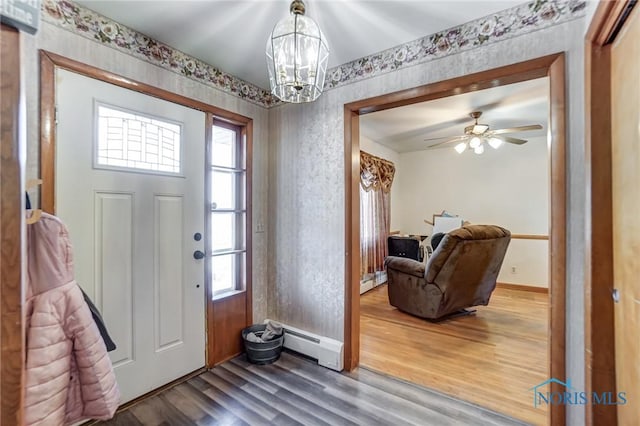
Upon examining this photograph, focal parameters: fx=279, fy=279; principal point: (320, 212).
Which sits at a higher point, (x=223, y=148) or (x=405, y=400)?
(x=223, y=148)

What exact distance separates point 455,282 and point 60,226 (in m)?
3.30

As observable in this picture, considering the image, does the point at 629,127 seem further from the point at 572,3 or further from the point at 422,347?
the point at 422,347

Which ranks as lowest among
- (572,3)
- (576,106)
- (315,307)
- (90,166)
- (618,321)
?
(315,307)

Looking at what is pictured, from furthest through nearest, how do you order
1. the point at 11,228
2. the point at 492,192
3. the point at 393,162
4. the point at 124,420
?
1. the point at 393,162
2. the point at 492,192
3. the point at 124,420
4. the point at 11,228

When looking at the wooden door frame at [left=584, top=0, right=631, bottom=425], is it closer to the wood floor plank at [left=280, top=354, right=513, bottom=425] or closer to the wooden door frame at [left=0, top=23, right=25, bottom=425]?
the wood floor plank at [left=280, top=354, right=513, bottom=425]

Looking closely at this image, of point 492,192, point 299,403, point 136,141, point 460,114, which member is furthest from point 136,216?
point 492,192

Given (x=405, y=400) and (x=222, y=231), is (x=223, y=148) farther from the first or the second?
(x=405, y=400)

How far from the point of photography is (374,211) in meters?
4.66

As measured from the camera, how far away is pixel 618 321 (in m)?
1.14

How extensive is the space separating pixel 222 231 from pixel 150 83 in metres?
1.21

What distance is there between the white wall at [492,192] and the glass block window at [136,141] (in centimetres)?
460

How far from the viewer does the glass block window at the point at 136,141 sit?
5.56 ft

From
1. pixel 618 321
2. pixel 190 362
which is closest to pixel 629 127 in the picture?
pixel 618 321

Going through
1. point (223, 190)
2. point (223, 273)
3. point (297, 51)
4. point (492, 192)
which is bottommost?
point (223, 273)
